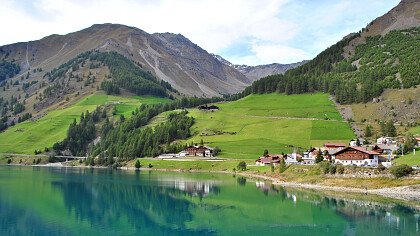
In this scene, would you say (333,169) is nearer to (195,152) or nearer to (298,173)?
(298,173)

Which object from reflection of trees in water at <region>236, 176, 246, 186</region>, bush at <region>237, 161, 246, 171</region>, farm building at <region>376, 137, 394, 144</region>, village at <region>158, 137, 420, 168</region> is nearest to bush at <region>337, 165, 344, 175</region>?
village at <region>158, 137, 420, 168</region>

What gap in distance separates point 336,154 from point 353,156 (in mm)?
4513

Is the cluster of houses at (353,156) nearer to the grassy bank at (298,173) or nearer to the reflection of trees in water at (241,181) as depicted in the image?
the grassy bank at (298,173)

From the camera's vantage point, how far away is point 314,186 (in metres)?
95.9

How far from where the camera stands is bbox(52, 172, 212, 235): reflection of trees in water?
58.4 meters

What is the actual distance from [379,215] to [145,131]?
144598 millimetres

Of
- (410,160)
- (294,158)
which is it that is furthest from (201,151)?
(410,160)

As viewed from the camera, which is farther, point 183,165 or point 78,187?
point 183,165

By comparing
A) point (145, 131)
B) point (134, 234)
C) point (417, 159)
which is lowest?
point (134, 234)

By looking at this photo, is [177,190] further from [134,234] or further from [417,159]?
[417,159]

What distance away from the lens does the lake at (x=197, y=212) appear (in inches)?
2114

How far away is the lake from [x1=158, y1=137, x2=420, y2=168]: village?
21.8 metres

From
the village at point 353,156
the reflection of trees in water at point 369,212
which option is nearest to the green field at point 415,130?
the village at point 353,156

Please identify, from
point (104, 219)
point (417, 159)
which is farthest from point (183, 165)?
point (104, 219)
